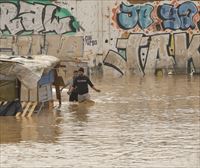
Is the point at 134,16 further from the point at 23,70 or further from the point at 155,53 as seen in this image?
the point at 23,70

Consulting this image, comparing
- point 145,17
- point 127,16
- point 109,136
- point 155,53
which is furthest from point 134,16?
point 109,136

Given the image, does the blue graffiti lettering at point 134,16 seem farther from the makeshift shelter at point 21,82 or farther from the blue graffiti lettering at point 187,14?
the makeshift shelter at point 21,82

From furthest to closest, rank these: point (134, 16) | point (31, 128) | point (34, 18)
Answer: point (34, 18) → point (134, 16) → point (31, 128)

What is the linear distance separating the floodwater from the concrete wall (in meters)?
17.7

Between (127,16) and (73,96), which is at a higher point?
(127,16)

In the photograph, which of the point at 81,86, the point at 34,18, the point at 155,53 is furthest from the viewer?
the point at 34,18

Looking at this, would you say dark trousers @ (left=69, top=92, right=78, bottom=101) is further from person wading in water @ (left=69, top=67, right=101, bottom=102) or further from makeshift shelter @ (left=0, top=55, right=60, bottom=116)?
makeshift shelter @ (left=0, top=55, right=60, bottom=116)

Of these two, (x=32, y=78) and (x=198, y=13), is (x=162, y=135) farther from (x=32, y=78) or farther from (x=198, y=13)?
(x=198, y=13)

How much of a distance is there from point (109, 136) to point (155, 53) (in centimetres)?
2706

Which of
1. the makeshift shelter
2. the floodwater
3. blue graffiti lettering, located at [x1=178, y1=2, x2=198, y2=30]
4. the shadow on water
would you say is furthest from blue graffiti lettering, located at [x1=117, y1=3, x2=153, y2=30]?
the shadow on water

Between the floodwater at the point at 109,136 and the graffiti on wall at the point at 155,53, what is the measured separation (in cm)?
1748

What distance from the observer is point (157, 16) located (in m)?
41.4

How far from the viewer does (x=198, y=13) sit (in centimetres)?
4125

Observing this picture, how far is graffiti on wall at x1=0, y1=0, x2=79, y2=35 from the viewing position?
41750mm
